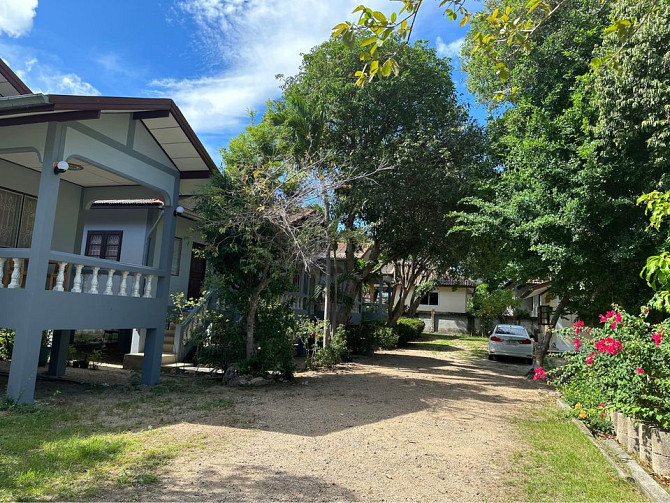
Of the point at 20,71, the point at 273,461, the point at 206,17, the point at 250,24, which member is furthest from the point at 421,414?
the point at 20,71

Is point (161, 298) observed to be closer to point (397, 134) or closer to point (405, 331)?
point (397, 134)

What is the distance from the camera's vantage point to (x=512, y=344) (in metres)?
19.3

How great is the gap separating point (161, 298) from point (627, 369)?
8.60m

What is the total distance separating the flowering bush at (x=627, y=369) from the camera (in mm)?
5441

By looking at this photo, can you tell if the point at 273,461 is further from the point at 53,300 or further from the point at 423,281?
the point at 423,281

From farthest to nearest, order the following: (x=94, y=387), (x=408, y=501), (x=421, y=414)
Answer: (x=94, y=387)
(x=421, y=414)
(x=408, y=501)

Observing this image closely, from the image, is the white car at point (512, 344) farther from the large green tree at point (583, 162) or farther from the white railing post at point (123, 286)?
the white railing post at point (123, 286)

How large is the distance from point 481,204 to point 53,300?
952 cm

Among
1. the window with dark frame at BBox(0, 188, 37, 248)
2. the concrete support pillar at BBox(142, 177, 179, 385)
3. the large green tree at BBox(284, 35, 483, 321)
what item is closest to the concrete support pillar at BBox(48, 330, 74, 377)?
the concrete support pillar at BBox(142, 177, 179, 385)

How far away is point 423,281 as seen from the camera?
32.3 meters

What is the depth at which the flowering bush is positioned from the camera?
17.9 feet

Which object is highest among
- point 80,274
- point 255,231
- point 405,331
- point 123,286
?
point 255,231

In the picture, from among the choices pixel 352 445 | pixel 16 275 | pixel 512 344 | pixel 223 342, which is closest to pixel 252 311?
pixel 223 342

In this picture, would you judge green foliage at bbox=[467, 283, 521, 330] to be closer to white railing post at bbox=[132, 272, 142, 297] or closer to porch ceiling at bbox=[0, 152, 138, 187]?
porch ceiling at bbox=[0, 152, 138, 187]
